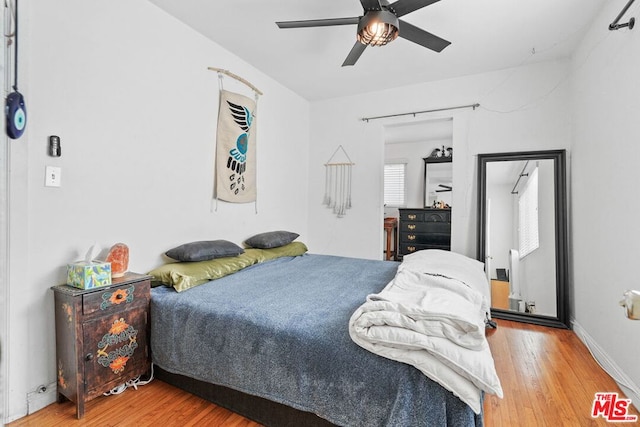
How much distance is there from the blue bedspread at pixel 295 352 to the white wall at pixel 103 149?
0.54 metres

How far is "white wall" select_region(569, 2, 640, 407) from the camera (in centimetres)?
182

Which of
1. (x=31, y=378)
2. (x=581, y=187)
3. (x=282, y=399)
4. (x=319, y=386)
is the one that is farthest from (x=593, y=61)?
(x=31, y=378)

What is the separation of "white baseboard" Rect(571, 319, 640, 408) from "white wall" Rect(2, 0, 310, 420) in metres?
2.99

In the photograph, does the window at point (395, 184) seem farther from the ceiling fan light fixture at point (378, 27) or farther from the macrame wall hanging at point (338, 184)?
the ceiling fan light fixture at point (378, 27)

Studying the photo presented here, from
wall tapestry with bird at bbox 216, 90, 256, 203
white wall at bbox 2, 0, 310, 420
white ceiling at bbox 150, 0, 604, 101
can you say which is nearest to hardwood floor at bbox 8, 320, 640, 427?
white wall at bbox 2, 0, 310, 420

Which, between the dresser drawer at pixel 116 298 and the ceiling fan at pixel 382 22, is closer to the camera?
the dresser drawer at pixel 116 298

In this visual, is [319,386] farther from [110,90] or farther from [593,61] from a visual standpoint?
[593,61]

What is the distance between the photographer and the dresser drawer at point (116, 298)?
1.62 meters

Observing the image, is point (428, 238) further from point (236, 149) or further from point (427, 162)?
point (236, 149)

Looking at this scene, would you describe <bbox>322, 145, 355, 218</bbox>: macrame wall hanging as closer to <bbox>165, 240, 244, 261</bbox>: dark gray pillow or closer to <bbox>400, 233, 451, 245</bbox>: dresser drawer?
<bbox>400, 233, 451, 245</bbox>: dresser drawer

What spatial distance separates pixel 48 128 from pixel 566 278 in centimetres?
410

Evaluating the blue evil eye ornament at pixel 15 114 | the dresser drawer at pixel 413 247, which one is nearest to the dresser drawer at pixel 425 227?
the dresser drawer at pixel 413 247

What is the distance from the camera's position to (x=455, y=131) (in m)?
3.46

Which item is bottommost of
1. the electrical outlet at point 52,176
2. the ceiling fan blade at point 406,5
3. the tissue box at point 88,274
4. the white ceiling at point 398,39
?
the tissue box at point 88,274
